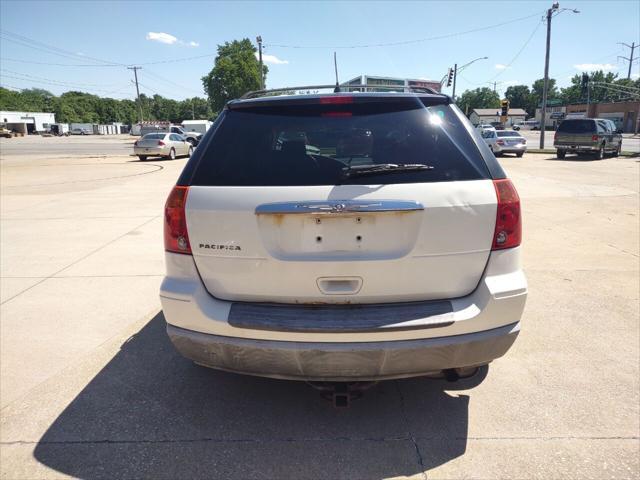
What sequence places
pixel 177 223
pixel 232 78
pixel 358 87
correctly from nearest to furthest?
pixel 177 223, pixel 358 87, pixel 232 78

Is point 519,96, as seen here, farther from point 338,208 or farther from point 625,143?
point 338,208

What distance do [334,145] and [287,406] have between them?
1.64m

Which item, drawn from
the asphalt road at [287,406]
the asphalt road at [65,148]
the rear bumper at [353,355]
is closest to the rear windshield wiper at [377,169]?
the rear bumper at [353,355]

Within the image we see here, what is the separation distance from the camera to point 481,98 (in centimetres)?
15662

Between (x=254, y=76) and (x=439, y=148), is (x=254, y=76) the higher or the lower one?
the higher one

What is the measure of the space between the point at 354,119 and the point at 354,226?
661mm

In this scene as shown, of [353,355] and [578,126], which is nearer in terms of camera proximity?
[353,355]

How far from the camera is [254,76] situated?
72.1 metres

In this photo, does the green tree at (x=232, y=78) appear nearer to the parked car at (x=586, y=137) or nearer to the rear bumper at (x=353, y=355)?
the parked car at (x=586, y=137)

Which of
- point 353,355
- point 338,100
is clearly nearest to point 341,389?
point 353,355

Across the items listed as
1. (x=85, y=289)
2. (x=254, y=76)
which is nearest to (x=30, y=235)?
(x=85, y=289)

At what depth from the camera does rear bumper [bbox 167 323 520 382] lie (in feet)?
7.11

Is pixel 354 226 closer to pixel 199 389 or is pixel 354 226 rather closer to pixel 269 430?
pixel 269 430

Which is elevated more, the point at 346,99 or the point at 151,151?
the point at 346,99
